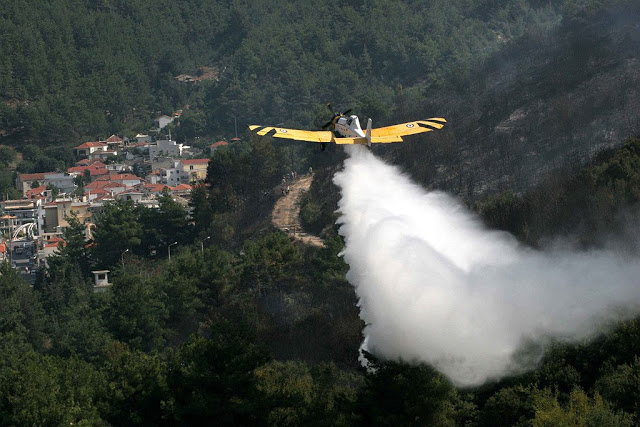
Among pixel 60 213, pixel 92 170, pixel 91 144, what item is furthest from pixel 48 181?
pixel 60 213

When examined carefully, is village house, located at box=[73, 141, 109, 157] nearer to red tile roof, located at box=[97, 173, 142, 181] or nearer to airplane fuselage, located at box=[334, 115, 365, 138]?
red tile roof, located at box=[97, 173, 142, 181]

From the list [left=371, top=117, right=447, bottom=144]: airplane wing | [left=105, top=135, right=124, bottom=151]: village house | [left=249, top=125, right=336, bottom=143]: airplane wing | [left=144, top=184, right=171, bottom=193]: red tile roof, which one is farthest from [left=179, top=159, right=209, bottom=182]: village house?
[left=249, top=125, right=336, bottom=143]: airplane wing

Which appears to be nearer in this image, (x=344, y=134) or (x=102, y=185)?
(x=344, y=134)

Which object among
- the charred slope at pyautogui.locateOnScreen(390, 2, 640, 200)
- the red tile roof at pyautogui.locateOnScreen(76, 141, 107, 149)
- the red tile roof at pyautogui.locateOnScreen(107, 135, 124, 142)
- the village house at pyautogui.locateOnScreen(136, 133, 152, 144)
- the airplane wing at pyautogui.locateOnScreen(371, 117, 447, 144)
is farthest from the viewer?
the village house at pyautogui.locateOnScreen(136, 133, 152, 144)

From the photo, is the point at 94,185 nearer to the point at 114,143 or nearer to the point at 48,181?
the point at 48,181

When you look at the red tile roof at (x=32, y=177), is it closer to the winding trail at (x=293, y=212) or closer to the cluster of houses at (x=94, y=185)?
the cluster of houses at (x=94, y=185)

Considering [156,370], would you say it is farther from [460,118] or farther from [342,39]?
[342,39]
